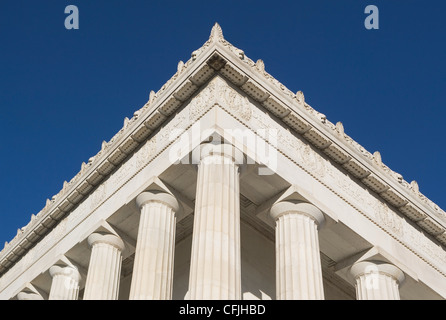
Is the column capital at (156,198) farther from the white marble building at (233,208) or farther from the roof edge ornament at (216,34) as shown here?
the roof edge ornament at (216,34)

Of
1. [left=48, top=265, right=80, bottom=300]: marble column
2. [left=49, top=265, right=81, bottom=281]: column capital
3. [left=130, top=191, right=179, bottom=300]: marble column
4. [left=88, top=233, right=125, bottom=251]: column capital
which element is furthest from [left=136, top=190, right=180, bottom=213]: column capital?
[left=48, top=265, right=80, bottom=300]: marble column

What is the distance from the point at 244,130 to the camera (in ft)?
116

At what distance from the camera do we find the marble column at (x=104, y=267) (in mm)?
36634

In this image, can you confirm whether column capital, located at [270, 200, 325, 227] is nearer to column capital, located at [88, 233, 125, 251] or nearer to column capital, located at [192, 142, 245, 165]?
column capital, located at [192, 142, 245, 165]

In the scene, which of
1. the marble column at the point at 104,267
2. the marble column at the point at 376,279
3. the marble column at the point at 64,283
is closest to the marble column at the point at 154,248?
the marble column at the point at 104,267

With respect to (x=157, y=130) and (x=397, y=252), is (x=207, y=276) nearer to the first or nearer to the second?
(x=157, y=130)

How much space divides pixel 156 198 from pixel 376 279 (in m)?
12.8

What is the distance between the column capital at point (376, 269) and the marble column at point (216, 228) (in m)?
9.97

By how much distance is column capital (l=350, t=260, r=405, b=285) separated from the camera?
38.6 meters

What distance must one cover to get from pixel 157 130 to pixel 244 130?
19.0ft

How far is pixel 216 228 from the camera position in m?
30.8

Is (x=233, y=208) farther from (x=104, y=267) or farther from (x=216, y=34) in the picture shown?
(x=216, y=34)

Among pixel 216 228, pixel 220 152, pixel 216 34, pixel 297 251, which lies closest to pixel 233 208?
pixel 216 228
